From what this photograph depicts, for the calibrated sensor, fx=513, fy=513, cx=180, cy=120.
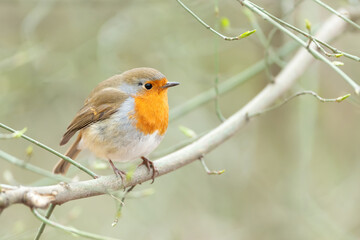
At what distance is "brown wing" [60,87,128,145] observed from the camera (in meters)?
3.27

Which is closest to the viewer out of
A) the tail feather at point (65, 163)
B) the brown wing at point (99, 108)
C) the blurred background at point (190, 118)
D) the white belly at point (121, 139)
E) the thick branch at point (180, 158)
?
the thick branch at point (180, 158)

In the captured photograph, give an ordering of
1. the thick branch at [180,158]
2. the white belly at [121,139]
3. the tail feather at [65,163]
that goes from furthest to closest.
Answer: the tail feather at [65,163] < the white belly at [121,139] < the thick branch at [180,158]

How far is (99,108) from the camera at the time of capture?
331 centimetres

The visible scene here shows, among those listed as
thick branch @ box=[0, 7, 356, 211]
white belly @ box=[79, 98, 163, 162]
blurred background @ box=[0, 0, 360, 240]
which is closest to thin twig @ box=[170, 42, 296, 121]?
thick branch @ box=[0, 7, 356, 211]

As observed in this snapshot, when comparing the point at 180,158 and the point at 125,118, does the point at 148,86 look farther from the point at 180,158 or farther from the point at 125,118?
the point at 180,158

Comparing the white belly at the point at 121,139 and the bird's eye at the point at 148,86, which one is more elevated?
the bird's eye at the point at 148,86

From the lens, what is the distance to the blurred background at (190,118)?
14.4ft

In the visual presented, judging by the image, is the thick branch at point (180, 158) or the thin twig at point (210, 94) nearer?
the thick branch at point (180, 158)

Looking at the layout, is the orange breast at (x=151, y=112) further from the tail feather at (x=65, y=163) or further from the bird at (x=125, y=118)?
the tail feather at (x=65, y=163)

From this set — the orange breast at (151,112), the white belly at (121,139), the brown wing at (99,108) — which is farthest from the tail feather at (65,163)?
the orange breast at (151,112)

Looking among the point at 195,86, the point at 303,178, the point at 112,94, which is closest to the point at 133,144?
the point at 112,94

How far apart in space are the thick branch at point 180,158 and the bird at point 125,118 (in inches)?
9.4

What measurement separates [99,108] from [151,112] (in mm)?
392

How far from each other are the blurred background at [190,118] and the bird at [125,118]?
35.2 inches
